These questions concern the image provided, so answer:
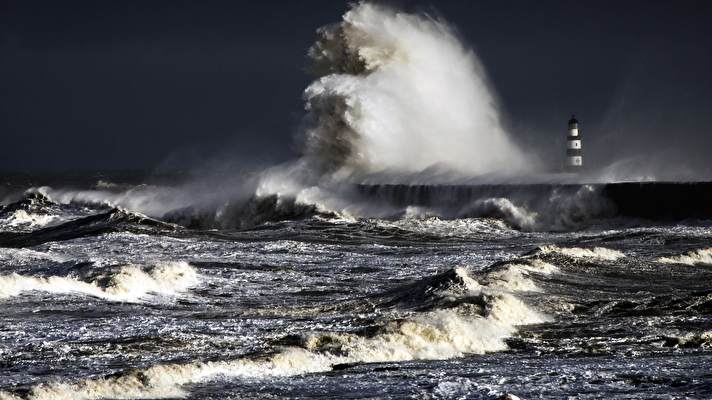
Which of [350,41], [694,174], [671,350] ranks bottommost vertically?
[671,350]

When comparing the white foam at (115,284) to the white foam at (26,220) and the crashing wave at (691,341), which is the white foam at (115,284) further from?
the white foam at (26,220)

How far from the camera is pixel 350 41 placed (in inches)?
1827

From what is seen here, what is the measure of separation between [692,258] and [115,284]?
10.5 metres

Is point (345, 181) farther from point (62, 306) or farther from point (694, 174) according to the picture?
point (62, 306)

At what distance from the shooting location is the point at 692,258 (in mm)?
22750

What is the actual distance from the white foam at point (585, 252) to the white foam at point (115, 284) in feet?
22.4

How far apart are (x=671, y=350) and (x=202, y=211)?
33.3m

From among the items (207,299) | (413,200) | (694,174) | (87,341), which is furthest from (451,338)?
(694,174)

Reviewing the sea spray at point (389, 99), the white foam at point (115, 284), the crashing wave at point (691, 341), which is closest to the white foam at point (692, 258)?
the white foam at point (115, 284)

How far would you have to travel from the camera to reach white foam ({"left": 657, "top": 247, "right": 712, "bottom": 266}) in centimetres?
2245

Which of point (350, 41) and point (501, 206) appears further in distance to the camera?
point (350, 41)

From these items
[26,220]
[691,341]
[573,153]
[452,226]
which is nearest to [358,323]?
[691,341]

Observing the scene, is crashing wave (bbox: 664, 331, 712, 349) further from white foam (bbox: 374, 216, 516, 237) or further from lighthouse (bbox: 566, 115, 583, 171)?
lighthouse (bbox: 566, 115, 583, 171)

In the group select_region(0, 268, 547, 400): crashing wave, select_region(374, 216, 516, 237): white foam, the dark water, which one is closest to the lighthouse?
select_region(374, 216, 516, 237): white foam
